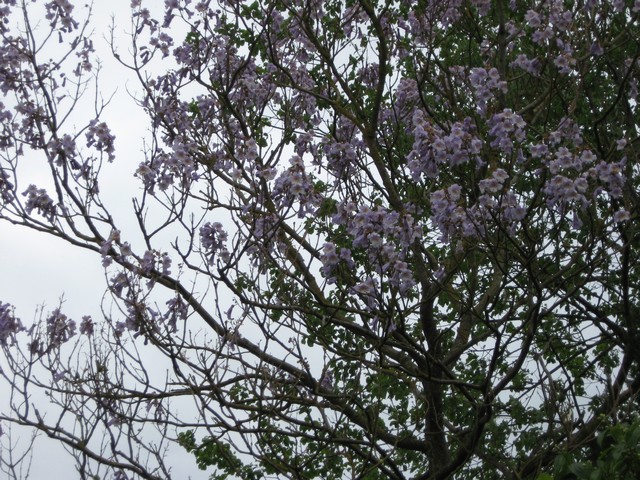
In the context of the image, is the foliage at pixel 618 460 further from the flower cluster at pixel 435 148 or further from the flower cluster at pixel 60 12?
the flower cluster at pixel 60 12

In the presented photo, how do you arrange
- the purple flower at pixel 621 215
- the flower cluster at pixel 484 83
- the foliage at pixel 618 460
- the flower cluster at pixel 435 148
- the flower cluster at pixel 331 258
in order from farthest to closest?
the flower cluster at pixel 484 83 → the purple flower at pixel 621 215 → the flower cluster at pixel 331 258 → the flower cluster at pixel 435 148 → the foliage at pixel 618 460

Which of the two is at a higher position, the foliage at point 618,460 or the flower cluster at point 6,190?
the flower cluster at point 6,190

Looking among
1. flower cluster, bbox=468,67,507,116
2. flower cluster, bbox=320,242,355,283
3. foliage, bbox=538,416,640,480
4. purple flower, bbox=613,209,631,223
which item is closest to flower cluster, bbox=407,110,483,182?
flower cluster, bbox=320,242,355,283

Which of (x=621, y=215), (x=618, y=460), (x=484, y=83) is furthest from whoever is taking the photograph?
(x=484, y=83)

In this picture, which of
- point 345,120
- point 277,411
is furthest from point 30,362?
point 345,120

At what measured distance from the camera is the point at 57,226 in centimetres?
771

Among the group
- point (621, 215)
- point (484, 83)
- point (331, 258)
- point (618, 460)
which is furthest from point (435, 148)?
point (618, 460)

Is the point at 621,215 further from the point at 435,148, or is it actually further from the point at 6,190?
the point at 6,190

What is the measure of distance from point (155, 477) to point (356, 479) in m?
1.78

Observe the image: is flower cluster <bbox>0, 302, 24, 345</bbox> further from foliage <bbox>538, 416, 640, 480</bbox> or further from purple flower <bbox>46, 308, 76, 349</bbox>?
foliage <bbox>538, 416, 640, 480</bbox>

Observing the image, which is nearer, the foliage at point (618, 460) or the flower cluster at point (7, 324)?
the foliage at point (618, 460)

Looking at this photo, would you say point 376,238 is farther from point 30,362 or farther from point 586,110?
point 586,110

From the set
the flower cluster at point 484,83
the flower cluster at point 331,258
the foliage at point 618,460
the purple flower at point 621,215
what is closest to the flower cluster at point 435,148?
the flower cluster at point 331,258

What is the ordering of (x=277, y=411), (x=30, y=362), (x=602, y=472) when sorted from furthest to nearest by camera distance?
(x=30, y=362) < (x=277, y=411) < (x=602, y=472)
